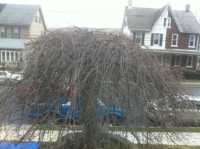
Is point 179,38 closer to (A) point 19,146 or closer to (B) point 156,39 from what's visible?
(B) point 156,39

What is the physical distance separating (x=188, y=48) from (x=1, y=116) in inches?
1045

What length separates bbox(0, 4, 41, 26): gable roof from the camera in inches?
1177

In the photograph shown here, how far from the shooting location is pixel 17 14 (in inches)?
1206

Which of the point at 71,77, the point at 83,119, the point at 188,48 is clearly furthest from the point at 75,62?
the point at 188,48

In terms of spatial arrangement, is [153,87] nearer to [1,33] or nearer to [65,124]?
Result: [65,124]

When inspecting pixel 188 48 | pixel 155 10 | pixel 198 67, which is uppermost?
pixel 155 10

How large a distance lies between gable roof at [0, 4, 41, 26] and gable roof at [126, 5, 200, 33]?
33.6 feet

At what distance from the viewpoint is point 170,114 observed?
5344mm

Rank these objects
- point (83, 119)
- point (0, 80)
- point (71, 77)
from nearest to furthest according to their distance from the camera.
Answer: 1. point (71, 77)
2. point (83, 119)
3. point (0, 80)

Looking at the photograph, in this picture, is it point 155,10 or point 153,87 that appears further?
point 155,10

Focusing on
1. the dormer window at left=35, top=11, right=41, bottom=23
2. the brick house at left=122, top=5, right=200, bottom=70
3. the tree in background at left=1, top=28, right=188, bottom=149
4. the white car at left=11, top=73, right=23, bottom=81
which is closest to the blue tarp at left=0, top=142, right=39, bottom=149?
the tree in background at left=1, top=28, right=188, bottom=149

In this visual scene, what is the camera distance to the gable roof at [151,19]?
93.8 feet

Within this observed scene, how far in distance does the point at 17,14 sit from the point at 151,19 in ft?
46.2

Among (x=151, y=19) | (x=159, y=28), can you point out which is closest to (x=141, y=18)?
(x=151, y=19)
